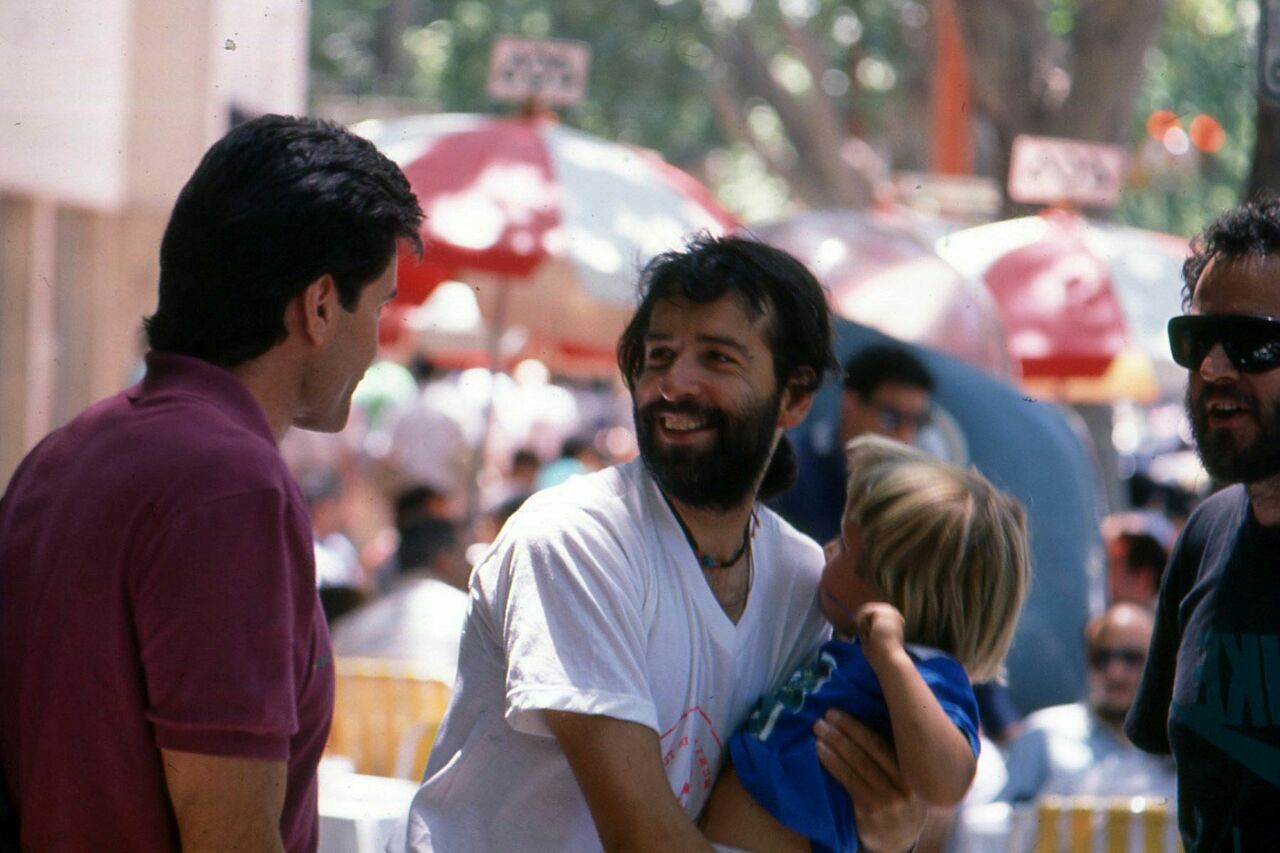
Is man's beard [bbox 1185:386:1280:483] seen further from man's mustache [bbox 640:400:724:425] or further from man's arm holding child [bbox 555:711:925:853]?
man's arm holding child [bbox 555:711:925:853]

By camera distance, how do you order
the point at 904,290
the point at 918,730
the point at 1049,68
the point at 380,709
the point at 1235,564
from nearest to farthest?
the point at 918,730, the point at 1235,564, the point at 904,290, the point at 380,709, the point at 1049,68

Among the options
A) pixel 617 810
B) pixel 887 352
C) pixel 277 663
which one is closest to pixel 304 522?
pixel 277 663

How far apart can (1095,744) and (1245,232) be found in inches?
150

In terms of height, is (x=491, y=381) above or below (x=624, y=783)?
below

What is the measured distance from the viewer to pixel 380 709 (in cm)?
672

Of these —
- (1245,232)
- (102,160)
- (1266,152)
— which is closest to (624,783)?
(1245,232)

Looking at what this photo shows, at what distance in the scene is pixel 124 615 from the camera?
7.10 feet

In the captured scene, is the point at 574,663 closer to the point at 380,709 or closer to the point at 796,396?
the point at 796,396

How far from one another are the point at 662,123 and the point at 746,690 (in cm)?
1895

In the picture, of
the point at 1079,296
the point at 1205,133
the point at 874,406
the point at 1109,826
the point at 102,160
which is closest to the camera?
the point at 874,406

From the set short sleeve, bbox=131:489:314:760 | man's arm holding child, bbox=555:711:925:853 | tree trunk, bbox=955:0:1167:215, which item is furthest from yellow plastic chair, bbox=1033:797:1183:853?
tree trunk, bbox=955:0:1167:215

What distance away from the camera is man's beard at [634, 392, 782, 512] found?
277 cm

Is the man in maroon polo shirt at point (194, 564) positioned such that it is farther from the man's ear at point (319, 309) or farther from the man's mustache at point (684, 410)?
the man's mustache at point (684, 410)

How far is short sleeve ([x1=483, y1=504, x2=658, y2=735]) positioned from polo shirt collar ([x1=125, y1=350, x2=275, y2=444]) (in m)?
0.43
